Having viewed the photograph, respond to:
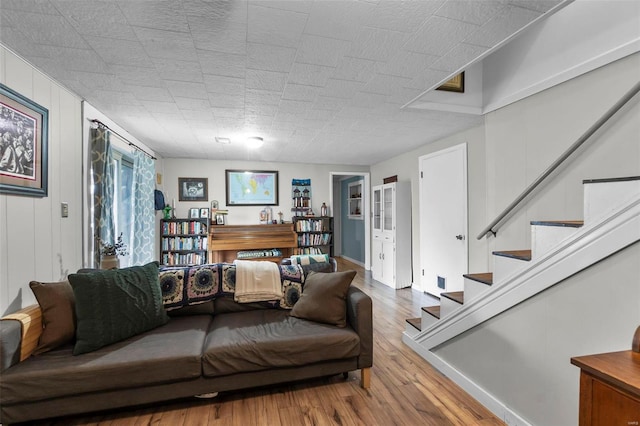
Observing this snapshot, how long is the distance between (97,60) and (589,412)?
10.0 ft

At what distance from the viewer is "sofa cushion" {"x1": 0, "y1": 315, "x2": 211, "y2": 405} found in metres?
1.45

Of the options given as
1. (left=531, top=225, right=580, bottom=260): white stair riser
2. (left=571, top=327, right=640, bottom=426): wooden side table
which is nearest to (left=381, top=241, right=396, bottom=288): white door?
(left=531, top=225, right=580, bottom=260): white stair riser

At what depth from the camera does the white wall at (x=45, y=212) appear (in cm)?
169

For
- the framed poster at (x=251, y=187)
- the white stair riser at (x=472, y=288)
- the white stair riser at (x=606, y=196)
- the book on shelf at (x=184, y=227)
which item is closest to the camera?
the white stair riser at (x=606, y=196)

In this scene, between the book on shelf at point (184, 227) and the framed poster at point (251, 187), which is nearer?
the book on shelf at point (184, 227)

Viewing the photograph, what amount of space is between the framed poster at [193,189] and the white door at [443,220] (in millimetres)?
3747

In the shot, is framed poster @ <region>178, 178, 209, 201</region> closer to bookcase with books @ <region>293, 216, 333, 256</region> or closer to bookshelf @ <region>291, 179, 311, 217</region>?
bookshelf @ <region>291, 179, 311, 217</region>

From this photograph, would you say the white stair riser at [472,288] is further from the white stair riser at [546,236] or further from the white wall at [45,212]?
the white wall at [45,212]

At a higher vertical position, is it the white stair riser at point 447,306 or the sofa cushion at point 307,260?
the sofa cushion at point 307,260

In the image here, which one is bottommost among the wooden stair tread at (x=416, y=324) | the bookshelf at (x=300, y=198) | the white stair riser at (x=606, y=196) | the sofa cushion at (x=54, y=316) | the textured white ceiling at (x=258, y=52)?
the wooden stair tread at (x=416, y=324)

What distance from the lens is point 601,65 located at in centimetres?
185

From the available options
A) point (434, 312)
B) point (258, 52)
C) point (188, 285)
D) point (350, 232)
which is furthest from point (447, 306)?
point (350, 232)

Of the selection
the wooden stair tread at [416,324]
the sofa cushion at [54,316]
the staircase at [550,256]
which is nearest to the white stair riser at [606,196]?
the staircase at [550,256]

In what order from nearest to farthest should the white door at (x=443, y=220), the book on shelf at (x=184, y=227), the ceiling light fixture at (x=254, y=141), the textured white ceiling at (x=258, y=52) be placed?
the textured white ceiling at (x=258, y=52)
the white door at (x=443, y=220)
the ceiling light fixture at (x=254, y=141)
the book on shelf at (x=184, y=227)
